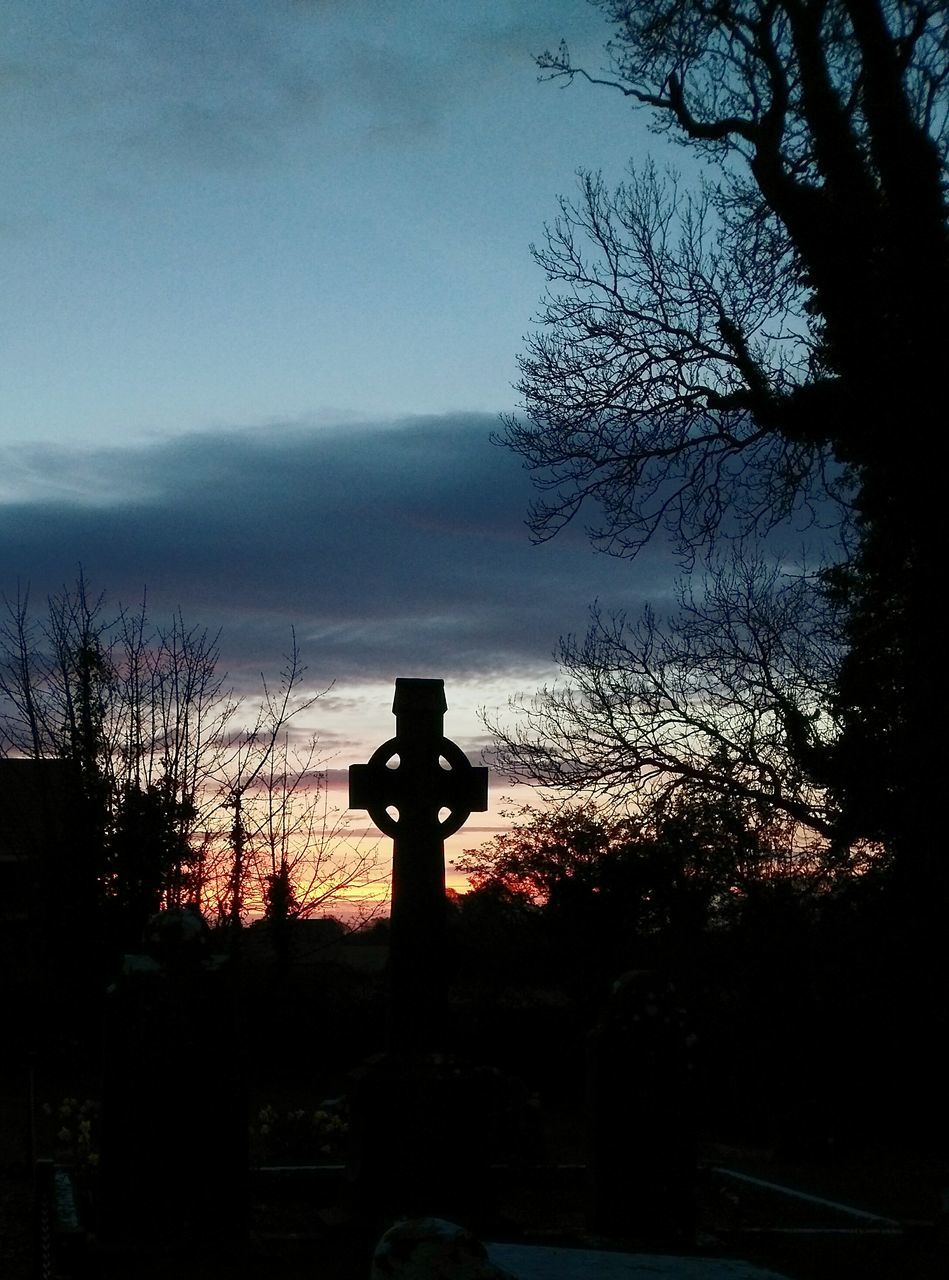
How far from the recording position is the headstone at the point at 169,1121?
7078 mm

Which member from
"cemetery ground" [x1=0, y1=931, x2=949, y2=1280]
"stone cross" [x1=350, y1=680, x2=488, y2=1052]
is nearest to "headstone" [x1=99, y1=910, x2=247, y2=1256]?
"cemetery ground" [x1=0, y1=931, x2=949, y2=1280]

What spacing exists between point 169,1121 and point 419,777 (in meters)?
2.60

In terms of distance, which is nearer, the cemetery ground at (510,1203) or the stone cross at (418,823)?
the cemetery ground at (510,1203)

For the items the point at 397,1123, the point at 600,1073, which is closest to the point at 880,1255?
the point at 600,1073

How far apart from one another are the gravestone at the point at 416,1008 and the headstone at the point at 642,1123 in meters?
0.89

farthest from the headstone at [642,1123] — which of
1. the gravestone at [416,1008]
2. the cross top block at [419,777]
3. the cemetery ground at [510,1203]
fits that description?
the cross top block at [419,777]

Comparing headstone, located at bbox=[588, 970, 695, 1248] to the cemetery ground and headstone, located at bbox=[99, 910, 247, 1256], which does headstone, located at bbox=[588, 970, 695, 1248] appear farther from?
headstone, located at bbox=[99, 910, 247, 1256]

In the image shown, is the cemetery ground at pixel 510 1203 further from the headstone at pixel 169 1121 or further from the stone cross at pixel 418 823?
the stone cross at pixel 418 823

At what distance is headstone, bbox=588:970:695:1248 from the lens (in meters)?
7.30

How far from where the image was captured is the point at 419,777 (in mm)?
8602

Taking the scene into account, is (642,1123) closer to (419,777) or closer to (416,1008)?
(416,1008)

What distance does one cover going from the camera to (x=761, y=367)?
15.5 m

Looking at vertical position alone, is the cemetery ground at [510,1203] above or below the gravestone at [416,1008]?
below

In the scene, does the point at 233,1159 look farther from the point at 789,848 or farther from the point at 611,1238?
the point at 789,848
